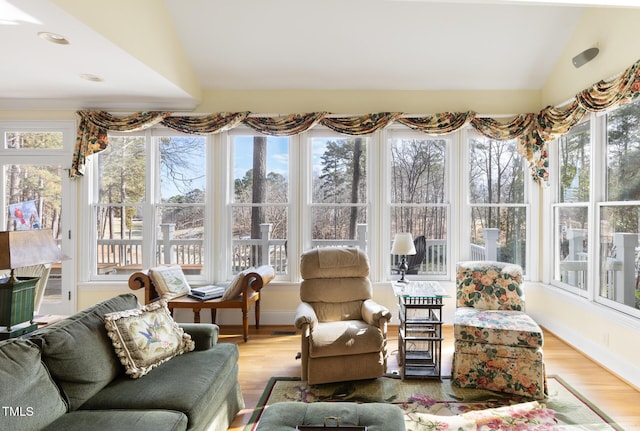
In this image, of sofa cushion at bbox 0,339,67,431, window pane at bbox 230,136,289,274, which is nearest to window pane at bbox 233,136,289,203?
window pane at bbox 230,136,289,274

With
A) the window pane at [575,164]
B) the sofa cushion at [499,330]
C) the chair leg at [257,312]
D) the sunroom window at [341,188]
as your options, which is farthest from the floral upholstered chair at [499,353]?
the chair leg at [257,312]

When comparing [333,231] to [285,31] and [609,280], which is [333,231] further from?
[609,280]

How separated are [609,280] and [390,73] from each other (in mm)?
2939

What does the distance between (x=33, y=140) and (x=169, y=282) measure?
240 centimetres

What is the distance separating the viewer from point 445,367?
3.16m

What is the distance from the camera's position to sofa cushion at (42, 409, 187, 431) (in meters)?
1.55

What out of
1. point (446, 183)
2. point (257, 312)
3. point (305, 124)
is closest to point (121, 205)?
point (257, 312)

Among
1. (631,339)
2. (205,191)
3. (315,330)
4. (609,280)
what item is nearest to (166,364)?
(315,330)

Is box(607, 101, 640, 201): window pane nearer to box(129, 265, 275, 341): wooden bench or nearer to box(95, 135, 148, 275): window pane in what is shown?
box(129, 265, 275, 341): wooden bench

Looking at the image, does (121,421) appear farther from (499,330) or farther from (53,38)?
(53,38)

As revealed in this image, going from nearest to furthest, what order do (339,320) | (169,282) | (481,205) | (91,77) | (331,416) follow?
1. (331,416)
2. (339,320)
3. (91,77)
4. (169,282)
5. (481,205)

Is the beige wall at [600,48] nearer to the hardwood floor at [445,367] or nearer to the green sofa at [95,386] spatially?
the hardwood floor at [445,367]

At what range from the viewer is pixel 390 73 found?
4.06m

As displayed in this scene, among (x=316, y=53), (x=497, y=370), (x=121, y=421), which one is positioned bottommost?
(x=497, y=370)
